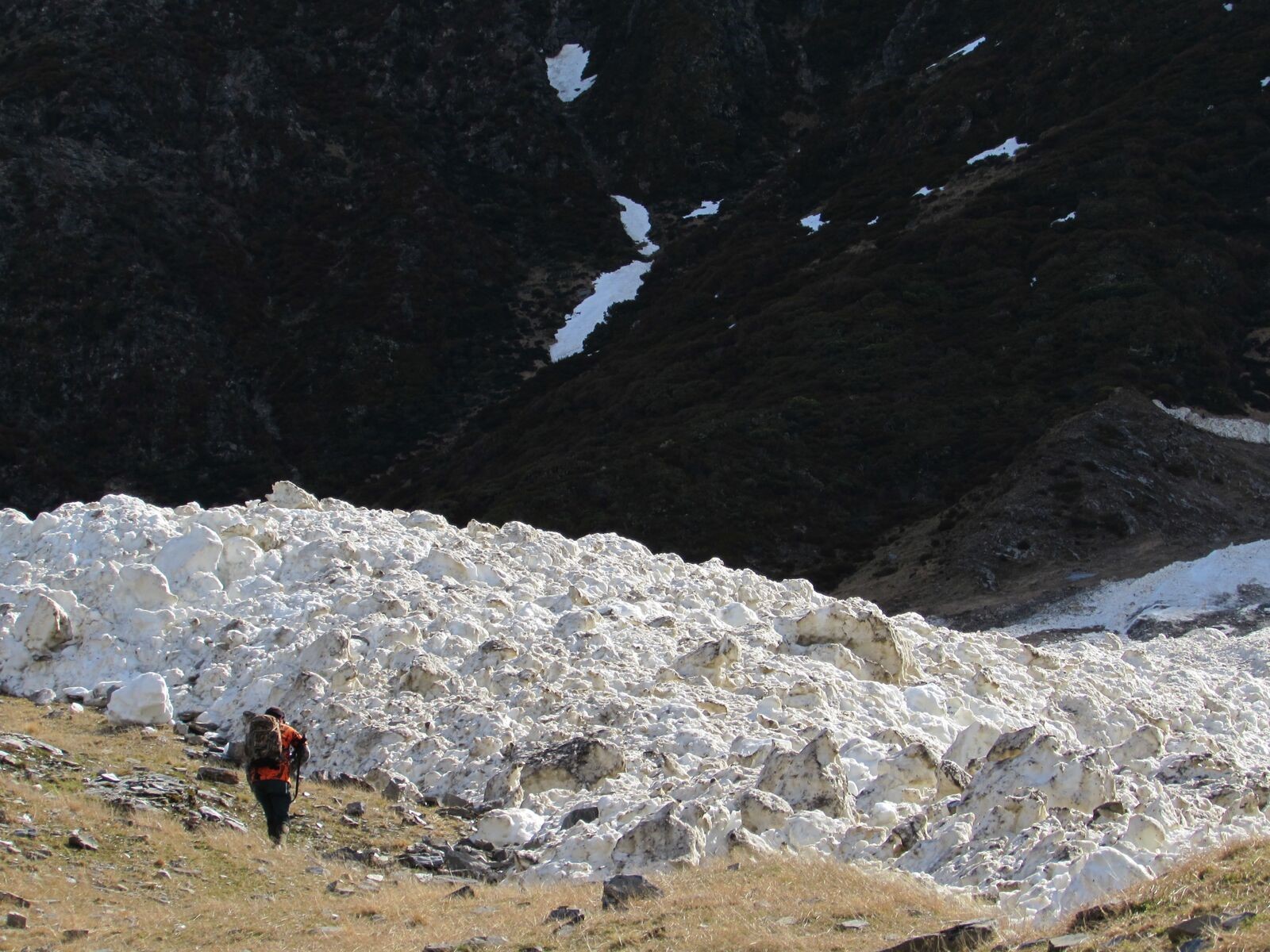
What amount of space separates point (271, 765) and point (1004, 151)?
77.8 metres

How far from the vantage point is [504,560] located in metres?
19.5

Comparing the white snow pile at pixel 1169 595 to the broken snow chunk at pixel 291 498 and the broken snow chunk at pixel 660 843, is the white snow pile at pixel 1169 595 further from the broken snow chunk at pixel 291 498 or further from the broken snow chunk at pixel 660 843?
the broken snow chunk at pixel 660 843

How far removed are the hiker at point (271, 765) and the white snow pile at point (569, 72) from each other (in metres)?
114

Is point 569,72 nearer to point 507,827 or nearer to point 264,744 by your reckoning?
point 507,827

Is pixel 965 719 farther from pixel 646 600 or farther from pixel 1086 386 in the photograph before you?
pixel 1086 386

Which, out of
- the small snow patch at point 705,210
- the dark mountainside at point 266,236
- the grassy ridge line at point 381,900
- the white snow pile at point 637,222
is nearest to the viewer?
the grassy ridge line at point 381,900

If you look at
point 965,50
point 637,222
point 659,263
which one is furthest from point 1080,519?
point 637,222

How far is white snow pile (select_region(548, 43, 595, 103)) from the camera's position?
397 feet

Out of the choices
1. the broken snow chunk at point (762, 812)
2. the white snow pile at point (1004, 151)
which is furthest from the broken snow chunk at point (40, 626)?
the white snow pile at point (1004, 151)

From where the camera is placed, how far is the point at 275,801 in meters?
11.1

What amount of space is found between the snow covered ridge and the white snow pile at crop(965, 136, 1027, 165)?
2542 inches

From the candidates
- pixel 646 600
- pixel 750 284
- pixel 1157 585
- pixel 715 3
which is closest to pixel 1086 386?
pixel 1157 585

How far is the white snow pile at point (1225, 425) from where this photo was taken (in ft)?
174

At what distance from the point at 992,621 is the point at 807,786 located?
26.8 metres
